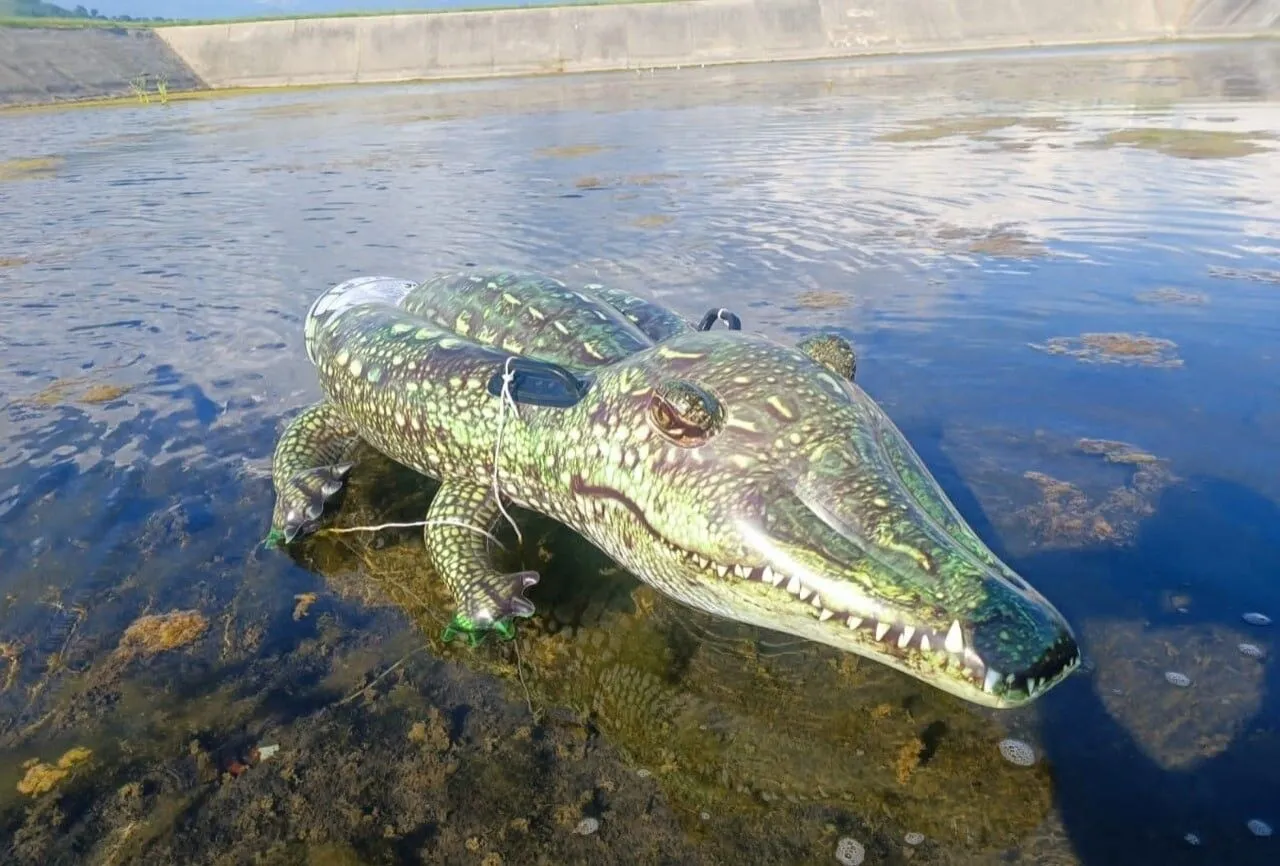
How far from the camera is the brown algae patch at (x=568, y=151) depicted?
21.1 m

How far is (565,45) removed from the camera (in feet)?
215

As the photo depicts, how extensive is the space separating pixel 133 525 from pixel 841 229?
9.39 m

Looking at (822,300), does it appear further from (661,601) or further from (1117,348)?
(661,601)

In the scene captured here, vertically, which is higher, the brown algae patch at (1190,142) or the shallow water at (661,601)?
the brown algae patch at (1190,142)

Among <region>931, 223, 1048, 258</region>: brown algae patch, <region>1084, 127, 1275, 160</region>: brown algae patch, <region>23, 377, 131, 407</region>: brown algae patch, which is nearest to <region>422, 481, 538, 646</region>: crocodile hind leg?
<region>23, 377, 131, 407</region>: brown algae patch

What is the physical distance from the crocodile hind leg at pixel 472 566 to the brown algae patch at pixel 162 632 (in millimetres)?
1241

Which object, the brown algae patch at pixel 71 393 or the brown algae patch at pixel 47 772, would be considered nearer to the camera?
the brown algae patch at pixel 47 772

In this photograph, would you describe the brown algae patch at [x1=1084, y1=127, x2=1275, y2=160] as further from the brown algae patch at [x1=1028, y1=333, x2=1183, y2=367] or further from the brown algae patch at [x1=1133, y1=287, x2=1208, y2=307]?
the brown algae patch at [x1=1028, y1=333, x2=1183, y2=367]

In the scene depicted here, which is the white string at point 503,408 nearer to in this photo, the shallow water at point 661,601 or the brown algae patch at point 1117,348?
the shallow water at point 661,601

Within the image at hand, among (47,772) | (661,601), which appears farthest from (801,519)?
(47,772)

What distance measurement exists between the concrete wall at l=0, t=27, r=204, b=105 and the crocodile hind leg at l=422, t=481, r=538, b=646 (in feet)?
198

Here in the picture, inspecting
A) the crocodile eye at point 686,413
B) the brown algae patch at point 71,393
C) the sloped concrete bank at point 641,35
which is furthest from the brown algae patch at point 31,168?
the sloped concrete bank at point 641,35

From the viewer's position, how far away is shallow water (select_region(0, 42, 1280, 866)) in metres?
3.18

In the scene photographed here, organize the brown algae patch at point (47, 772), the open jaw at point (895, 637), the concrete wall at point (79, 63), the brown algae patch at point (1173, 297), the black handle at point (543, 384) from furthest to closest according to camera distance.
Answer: the concrete wall at point (79, 63) < the brown algae patch at point (1173, 297) < the black handle at point (543, 384) < the brown algae patch at point (47, 772) < the open jaw at point (895, 637)
